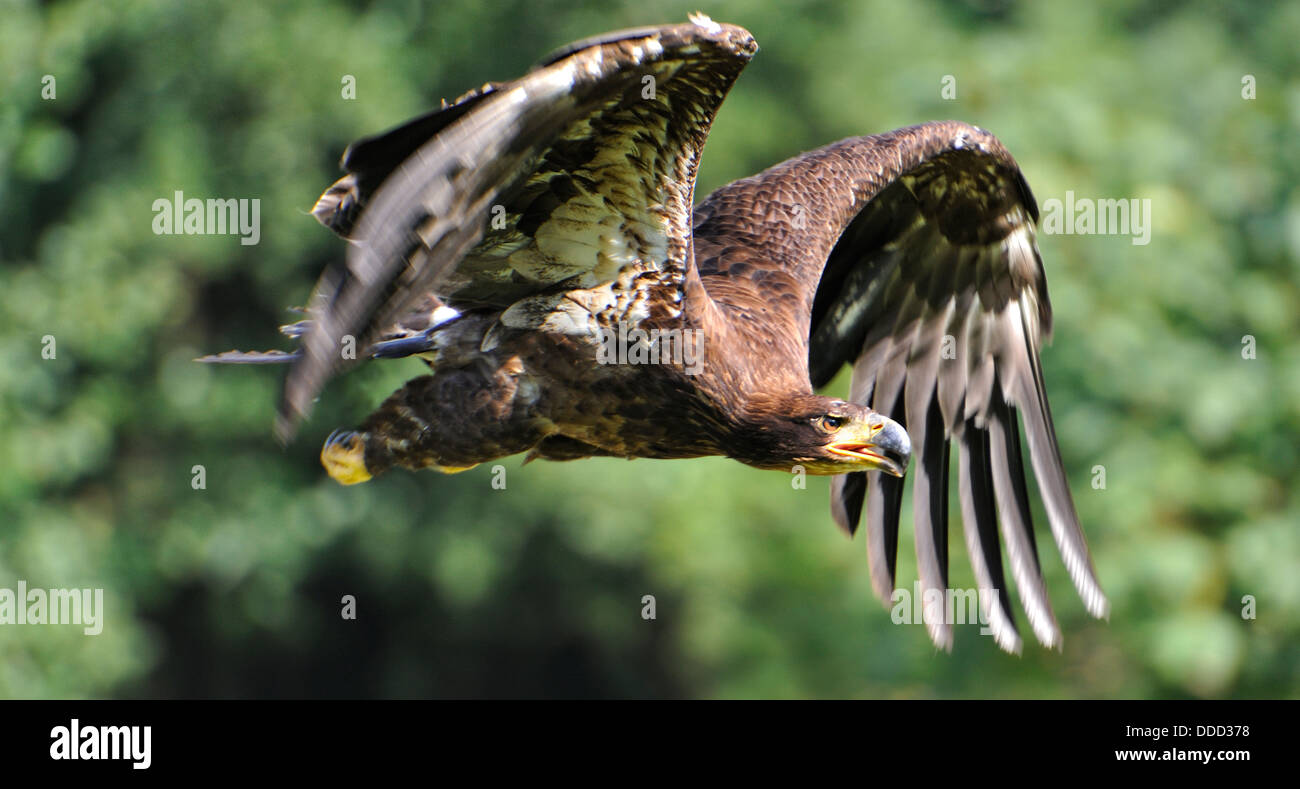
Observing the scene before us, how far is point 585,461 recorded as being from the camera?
17.1 m

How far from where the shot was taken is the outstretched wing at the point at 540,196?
4.40 metres

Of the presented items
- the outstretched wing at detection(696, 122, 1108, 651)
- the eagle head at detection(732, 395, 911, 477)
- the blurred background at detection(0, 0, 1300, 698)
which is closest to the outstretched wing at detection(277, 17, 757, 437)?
the eagle head at detection(732, 395, 911, 477)

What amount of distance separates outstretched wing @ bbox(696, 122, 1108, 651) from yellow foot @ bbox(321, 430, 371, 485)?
1745mm

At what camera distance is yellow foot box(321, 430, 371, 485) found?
5781mm

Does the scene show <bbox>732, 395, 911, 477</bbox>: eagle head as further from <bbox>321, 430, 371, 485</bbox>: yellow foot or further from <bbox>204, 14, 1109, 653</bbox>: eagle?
<bbox>321, 430, 371, 485</bbox>: yellow foot

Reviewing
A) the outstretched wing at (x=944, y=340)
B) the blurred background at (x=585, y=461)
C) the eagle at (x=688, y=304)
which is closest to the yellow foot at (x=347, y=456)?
the eagle at (x=688, y=304)


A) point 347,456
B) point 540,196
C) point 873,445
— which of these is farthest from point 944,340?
point 347,456

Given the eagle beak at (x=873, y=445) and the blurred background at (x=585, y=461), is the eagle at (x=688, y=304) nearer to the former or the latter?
the eagle beak at (x=873, y=445)

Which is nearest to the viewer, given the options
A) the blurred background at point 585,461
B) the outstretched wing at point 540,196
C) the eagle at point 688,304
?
the outstretched wing at point 540,196

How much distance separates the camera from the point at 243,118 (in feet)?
57.8

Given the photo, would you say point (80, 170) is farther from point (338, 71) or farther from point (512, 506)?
point (512, 506)

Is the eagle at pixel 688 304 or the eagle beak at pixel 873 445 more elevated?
the eagle at pixel 688 304

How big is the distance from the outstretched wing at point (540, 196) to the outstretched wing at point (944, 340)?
1344 millimetres

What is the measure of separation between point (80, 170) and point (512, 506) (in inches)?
219
